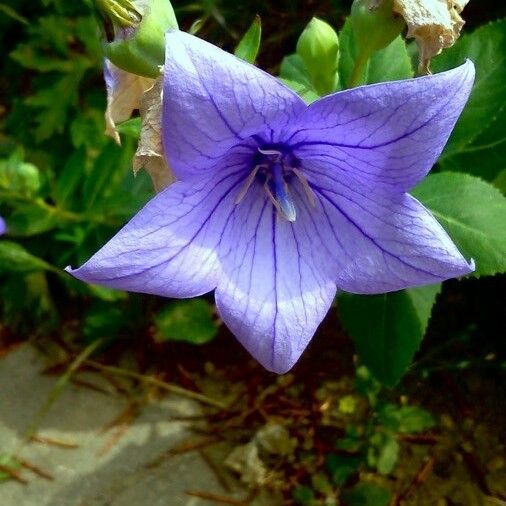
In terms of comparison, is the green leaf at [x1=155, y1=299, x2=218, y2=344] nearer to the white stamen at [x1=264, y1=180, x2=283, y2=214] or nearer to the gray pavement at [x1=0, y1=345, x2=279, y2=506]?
the gray pavement at [x1=0, y1=345, x2=279, y2=506]

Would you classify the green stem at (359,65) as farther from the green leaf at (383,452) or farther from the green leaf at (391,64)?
the green leaf at (383,452)

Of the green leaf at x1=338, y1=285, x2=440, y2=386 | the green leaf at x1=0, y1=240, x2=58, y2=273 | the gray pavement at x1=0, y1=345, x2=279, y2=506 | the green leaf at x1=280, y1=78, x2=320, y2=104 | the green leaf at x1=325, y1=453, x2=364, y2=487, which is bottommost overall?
the gray pavement at x1=0, y1=345, x2=279, y2=506

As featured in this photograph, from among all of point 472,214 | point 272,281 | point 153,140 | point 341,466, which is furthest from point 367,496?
point 153,140

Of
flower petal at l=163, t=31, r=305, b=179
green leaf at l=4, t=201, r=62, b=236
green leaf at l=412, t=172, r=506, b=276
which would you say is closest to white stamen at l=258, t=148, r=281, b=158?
flower petal at l=163, t=31, r=305, b=179

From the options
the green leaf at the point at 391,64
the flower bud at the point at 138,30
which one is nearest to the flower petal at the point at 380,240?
the flower bud at the point at 138,30

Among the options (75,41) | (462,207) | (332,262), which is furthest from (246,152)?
(75,41)
